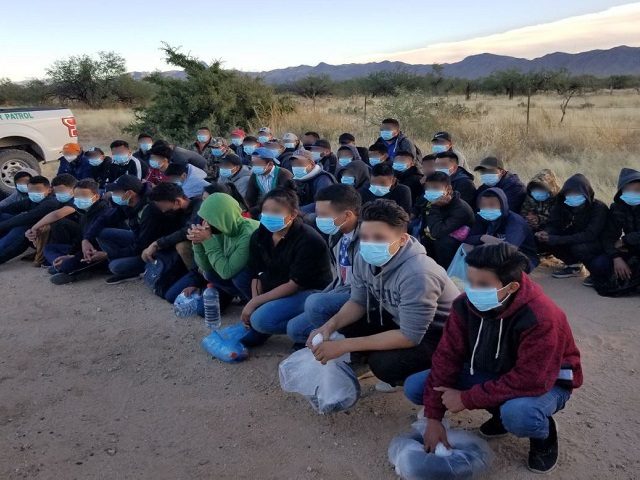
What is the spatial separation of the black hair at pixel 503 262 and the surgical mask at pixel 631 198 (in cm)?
289

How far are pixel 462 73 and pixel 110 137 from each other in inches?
6757

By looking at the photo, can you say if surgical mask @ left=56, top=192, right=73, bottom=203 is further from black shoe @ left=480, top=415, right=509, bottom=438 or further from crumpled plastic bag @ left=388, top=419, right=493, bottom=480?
black shoe @ left=480, top=415, right=509, bottom=438

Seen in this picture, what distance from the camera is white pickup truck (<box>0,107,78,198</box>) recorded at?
9055mm

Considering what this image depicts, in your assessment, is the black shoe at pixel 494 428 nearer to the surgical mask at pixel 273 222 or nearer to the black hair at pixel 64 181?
the surgical mask at pixel 273 222

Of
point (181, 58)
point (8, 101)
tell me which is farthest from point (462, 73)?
point (181, 58)

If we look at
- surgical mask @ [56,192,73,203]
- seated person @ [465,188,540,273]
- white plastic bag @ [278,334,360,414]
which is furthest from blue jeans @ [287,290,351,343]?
surgical mask @ [56,192,73,203]

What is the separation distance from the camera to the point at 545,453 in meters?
2.59

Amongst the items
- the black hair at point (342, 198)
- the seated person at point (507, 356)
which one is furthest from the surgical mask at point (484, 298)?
the black hair at point (342, 198)

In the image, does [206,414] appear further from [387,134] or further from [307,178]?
[387,134]

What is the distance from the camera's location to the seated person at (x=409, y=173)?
20.8ft

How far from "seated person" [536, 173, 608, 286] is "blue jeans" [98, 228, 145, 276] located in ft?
13.3

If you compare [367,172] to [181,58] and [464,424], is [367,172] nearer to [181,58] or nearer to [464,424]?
[464,424]

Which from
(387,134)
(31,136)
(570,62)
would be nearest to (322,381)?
(387,134)

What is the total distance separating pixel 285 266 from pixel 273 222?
35cm
